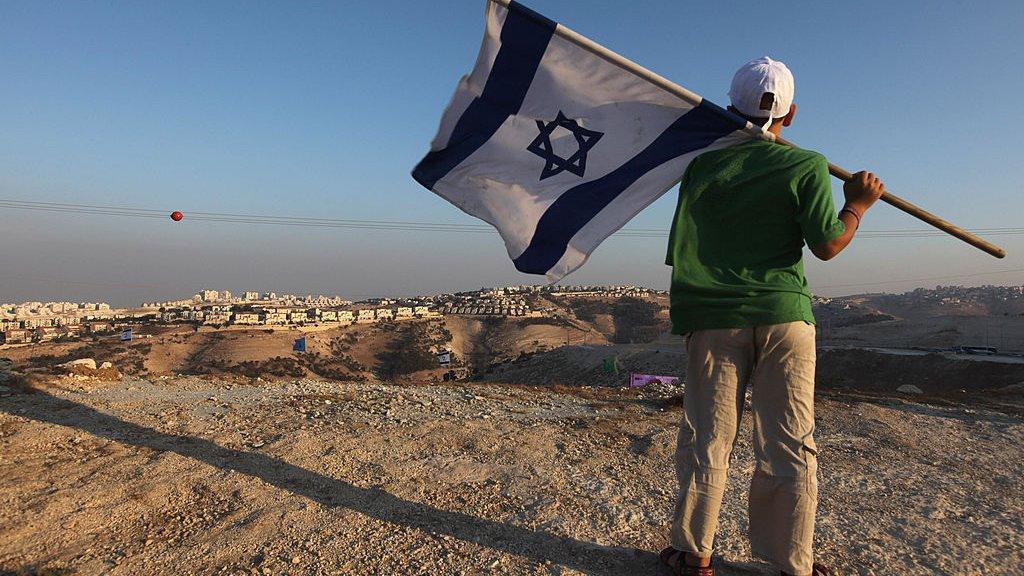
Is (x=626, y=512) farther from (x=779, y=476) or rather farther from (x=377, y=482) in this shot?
(x=377, y=482)

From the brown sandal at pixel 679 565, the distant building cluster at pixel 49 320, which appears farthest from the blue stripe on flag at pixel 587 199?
the distant building cluster at pixel 49 320

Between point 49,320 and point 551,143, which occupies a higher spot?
point 551,143

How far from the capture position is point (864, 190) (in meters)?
2.45

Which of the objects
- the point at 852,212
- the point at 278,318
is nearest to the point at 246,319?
the point at 278,318

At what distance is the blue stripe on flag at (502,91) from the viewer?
126 inches

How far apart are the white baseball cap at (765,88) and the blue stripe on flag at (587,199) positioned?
46 cm

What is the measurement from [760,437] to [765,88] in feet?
5.24

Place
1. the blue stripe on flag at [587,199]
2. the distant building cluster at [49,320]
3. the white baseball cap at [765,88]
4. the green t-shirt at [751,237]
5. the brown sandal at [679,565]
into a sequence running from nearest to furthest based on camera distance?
the green t-shirt at [751,237] → the brown sandal at [679,565] → the white baseball cap at [765,88] → the blue stripe on flag at [587,199] → the distant building cluster at [49,320]

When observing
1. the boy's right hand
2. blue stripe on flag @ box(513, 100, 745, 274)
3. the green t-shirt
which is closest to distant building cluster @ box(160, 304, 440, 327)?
blue stripe on flag @ box(513, 100, 745, 274)

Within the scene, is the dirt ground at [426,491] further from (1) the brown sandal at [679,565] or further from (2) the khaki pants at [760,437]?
(2) the khaki pants at [760,437]

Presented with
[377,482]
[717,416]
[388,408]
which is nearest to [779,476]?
[717,416]

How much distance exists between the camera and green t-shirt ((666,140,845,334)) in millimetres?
2293

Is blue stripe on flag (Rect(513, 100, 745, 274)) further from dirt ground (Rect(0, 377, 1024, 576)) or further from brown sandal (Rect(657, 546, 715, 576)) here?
brown sandal (Rect(657, 546, 715, 576))

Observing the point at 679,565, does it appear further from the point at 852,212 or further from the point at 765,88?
the point at 765,88
